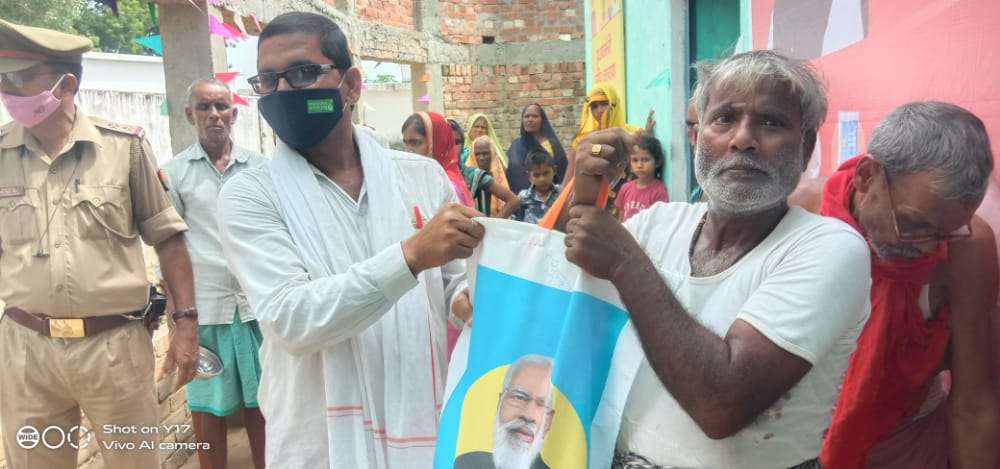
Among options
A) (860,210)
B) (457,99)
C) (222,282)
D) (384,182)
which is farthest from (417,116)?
(457,99)

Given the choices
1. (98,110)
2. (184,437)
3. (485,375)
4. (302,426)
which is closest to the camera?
(485,375)

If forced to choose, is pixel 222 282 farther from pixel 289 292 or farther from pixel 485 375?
pixel 485 375

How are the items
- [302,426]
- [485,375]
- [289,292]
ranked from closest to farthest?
[485,375] → [289,292] → [302,426]

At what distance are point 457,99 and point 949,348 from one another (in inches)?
607

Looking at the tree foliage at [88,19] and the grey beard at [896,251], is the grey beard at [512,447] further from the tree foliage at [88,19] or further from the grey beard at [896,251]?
the tree foliage at [88,19]

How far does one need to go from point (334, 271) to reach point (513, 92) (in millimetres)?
15451

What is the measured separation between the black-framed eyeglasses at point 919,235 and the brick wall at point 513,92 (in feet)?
48.4

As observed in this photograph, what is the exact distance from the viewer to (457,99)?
16781 millimetres

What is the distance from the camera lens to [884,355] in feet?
6.28

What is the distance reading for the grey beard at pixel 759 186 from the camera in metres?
1.46

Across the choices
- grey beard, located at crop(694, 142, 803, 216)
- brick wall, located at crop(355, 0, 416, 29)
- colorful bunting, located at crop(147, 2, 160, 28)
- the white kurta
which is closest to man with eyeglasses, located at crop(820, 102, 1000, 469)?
grey beard, located at crop(694, 142, 803, 216)

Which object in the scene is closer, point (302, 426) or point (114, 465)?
point (302, 426)

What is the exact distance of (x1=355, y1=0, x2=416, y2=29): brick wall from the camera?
44.9ft

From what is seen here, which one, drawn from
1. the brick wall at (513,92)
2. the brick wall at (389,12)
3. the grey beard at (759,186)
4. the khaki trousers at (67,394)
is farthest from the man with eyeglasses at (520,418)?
the brick wall at (513,92)
